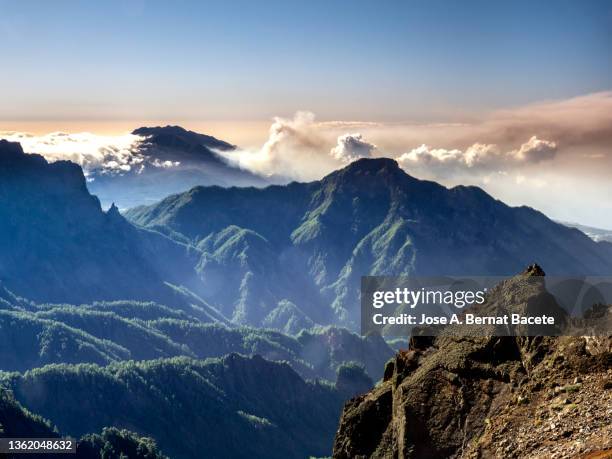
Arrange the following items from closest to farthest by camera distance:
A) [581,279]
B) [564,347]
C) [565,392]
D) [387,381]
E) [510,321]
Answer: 1. [565,392]
2. [564,347]
3. [510,321]
4. [387,381]
5. [581,279]

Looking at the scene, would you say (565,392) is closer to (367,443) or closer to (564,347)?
(564,347)

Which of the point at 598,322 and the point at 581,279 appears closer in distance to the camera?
the point at 598,322

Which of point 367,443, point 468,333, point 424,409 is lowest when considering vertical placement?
point 367,443

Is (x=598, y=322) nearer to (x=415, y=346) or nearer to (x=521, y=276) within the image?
(x=521, y=276)

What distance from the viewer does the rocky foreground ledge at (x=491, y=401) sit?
5250 cm

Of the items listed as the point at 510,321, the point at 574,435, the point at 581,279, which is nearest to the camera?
the point at 574,435

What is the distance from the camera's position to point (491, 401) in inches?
2355

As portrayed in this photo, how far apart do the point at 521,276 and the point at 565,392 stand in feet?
56.1

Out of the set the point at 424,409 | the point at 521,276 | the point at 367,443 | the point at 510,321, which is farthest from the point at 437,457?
the point at 521,276

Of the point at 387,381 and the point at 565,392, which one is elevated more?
the point at 565,392

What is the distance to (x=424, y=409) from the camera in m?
61.6

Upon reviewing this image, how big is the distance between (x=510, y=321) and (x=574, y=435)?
16.2 metres

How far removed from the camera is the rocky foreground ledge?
5250cm

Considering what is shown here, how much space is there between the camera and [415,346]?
7162 cm
